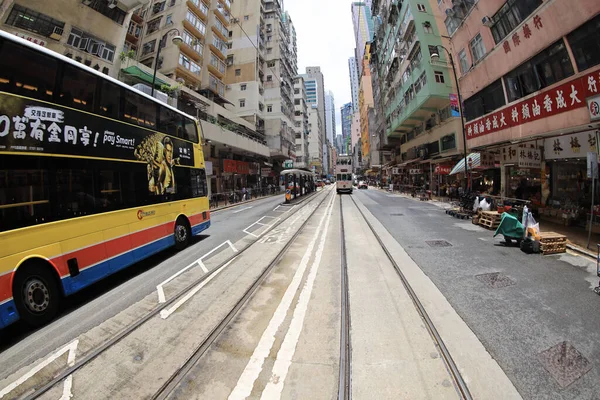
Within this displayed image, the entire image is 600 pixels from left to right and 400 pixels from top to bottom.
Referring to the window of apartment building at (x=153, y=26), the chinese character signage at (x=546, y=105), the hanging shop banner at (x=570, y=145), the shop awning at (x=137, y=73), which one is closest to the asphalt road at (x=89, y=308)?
the chinese character signage at (x=546, y=105)

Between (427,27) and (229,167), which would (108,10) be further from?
(427,27)

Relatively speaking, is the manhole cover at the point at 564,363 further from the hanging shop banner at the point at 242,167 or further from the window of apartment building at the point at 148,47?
the window of apartment building at the point at 148,47

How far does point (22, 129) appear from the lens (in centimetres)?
→ 447

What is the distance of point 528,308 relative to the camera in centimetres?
469

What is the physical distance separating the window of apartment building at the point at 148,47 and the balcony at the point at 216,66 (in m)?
6.60

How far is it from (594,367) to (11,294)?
7.76m

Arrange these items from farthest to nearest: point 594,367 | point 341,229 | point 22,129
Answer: point 341,229, point 22,129, point 594,367

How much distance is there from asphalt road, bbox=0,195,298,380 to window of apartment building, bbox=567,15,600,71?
14.8m

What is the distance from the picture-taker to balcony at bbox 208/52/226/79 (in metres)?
36.9

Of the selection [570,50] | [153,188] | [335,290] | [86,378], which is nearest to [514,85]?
[570,50]

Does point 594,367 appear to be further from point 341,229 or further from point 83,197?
point 341,229

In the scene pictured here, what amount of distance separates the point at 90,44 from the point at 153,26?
55.3 ft

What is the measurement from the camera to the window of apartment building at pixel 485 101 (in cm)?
1534

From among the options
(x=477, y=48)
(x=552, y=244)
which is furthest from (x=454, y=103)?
(x=552, y=244)
